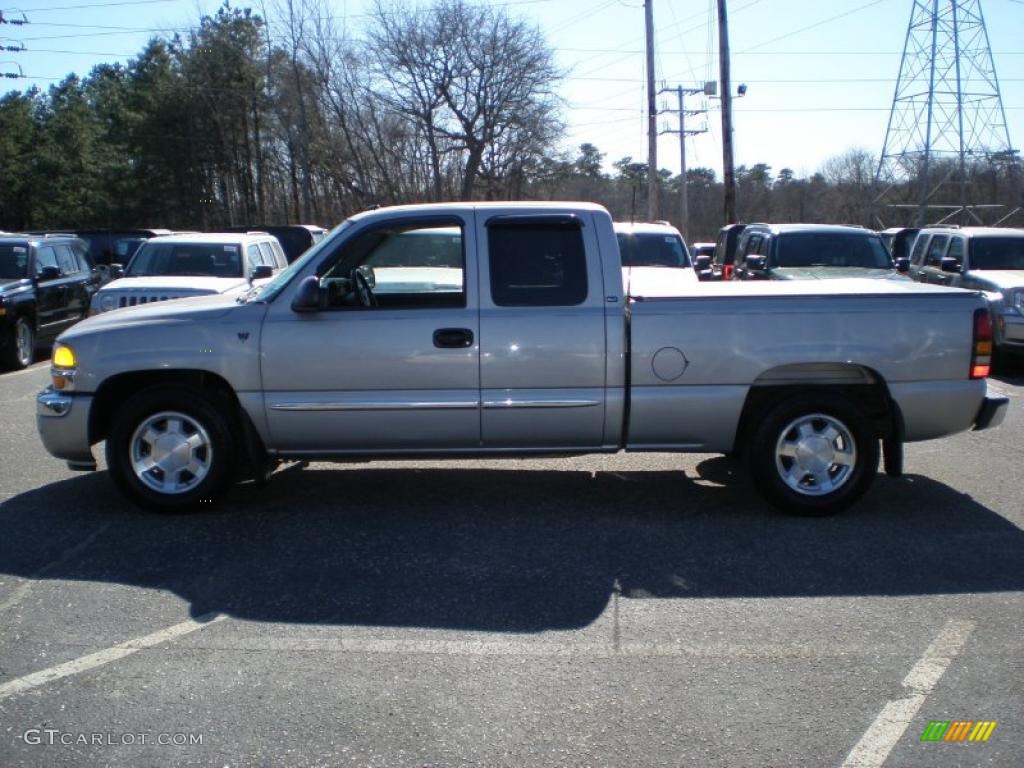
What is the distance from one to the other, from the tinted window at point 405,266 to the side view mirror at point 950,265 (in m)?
9.98

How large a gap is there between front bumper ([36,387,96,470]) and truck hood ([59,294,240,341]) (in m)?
0.41

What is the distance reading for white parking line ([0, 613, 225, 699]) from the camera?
4116mm

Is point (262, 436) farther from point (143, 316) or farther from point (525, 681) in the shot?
point (525, 681)

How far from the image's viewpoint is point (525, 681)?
163 inches

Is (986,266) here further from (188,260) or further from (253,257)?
(188,260)

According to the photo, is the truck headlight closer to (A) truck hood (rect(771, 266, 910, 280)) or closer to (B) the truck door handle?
(B) the truck door handle

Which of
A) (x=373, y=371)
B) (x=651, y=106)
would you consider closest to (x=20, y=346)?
(x=373, y=371)

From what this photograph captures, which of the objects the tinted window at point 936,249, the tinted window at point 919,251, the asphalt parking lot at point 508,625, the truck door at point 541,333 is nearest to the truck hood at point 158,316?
the asphalt parking lot at point 508,625

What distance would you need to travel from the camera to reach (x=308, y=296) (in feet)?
20.0

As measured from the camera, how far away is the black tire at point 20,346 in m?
13.4

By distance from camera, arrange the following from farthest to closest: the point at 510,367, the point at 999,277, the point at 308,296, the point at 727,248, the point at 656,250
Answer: the point at 727,248
the point at 656,250
the point at 999,277
the point at 510,367
the point at 308,296

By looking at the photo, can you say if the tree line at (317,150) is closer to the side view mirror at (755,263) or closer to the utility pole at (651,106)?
the utility pole at (651,106)

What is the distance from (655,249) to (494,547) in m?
→ 8.83

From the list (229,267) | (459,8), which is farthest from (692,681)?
(459,8)
